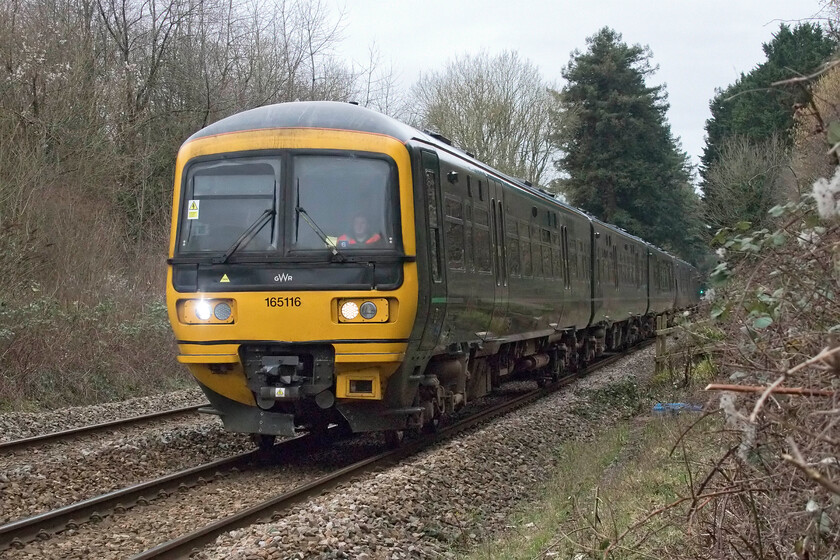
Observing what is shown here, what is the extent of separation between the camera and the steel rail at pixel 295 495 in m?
5.47

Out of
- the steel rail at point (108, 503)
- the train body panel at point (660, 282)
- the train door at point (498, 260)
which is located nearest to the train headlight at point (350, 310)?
the steel rail at point (108, 503)

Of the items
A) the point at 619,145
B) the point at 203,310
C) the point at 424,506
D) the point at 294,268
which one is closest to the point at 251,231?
the point at 294,268

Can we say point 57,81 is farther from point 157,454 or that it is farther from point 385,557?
point 385,557

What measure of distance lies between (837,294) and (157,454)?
6720 mm

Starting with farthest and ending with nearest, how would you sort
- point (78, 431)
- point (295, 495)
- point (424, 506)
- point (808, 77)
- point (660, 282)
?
point (660, 282)
point (78, 431)
point (295, 495)
point (424, 506)
point (808, 77)

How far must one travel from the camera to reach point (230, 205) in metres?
8.00

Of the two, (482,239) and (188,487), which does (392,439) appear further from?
(482,239)

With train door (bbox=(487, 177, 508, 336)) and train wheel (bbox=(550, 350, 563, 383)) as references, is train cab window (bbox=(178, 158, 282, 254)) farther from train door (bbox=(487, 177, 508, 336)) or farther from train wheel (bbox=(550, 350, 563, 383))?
train wheel (bbox=(550, 350, 563, 383))

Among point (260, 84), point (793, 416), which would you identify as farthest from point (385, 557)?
point (260, 84)

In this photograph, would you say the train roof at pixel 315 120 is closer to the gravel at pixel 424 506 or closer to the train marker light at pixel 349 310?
the train marker light at pixel 349 310

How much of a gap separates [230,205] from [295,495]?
101 inches

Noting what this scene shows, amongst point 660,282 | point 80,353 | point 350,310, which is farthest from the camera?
point 660,282

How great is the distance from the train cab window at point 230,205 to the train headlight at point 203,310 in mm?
458

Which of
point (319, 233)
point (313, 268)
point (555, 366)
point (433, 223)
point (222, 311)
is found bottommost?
point (555, 366)
